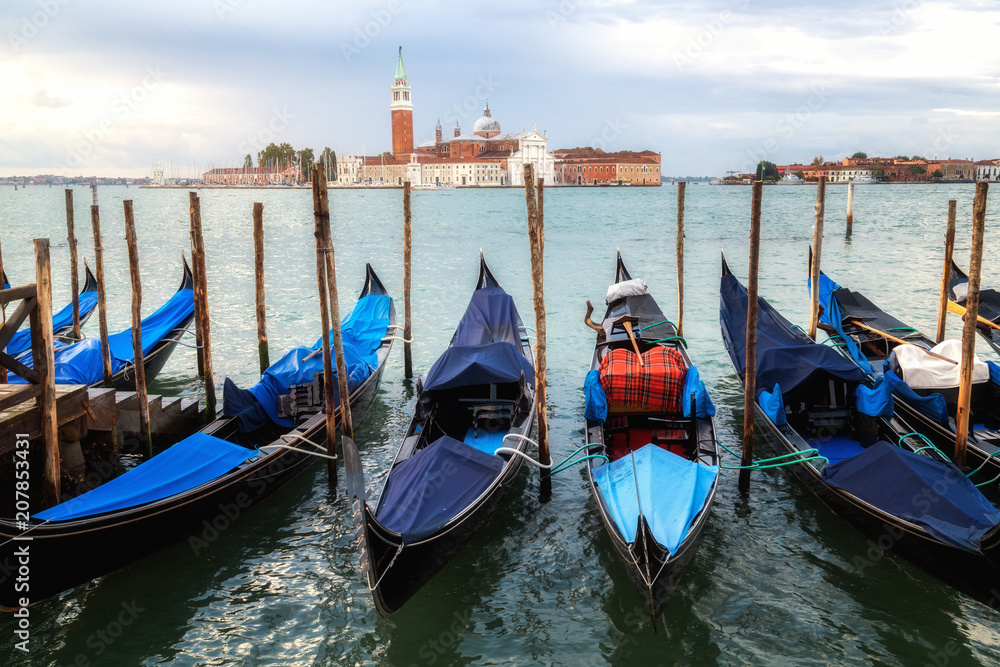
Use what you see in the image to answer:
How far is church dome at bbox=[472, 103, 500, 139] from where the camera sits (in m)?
83.8

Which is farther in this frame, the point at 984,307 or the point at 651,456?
the point at 984,307

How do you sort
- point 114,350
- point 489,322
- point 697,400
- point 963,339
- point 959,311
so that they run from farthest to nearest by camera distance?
point 959,311 → point 489,322 → point 114,350 → point 697,400 → point 963,339

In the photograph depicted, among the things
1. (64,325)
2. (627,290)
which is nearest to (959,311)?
(627,290)

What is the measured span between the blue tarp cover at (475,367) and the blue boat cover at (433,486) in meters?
0.75

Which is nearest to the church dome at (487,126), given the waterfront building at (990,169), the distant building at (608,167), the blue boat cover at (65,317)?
the distant building at (608,167)

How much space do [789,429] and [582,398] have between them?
86.7 inches

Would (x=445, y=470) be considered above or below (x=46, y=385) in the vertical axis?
below

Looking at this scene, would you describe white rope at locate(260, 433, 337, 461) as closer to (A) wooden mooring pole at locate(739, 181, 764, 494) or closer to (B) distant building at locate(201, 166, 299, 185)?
(A) wooden mooring pole at locate(739, 181, 764, 494)

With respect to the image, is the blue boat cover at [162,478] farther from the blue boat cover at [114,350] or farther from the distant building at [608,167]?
the distant building at [608,167]

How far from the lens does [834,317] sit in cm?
662

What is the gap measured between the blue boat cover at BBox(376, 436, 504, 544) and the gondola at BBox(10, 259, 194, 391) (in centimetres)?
286

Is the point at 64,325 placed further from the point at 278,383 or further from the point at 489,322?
the point at 489,322

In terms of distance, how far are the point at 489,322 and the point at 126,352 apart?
126 inches

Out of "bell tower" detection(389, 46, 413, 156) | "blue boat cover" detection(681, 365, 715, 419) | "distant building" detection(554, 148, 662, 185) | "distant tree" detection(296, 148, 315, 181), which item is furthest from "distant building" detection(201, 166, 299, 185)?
"blue boat cover" detection(681, 365, 715, 419)
